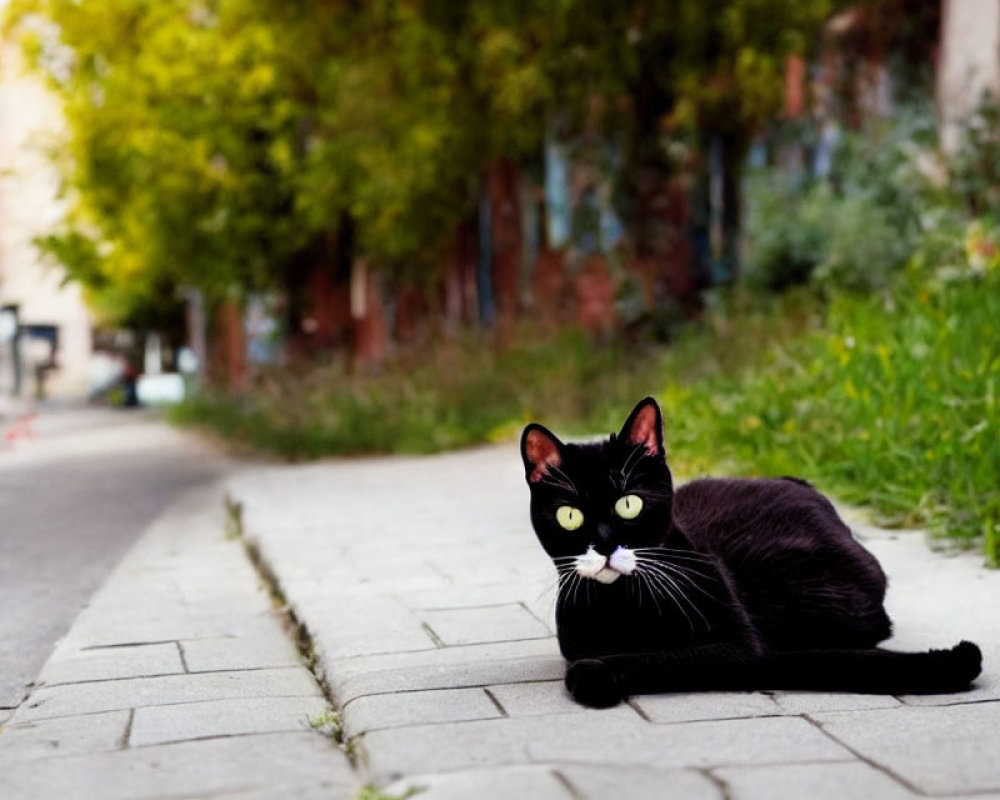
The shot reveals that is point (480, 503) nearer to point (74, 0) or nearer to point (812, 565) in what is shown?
point (812, 565)

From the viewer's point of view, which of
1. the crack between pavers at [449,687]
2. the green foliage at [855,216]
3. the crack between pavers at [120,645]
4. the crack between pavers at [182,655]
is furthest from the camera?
the green foliage at [855,216]

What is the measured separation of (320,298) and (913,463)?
15.8 meters

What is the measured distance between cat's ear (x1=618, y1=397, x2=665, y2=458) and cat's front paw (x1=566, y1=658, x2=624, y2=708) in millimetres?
491

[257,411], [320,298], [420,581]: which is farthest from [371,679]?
[320,298]

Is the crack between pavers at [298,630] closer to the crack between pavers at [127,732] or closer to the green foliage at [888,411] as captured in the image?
the crack between pavers at [127,732]

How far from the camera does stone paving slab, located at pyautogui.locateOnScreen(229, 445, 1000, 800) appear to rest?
2582 millimetres

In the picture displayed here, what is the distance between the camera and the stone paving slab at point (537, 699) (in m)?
2.58

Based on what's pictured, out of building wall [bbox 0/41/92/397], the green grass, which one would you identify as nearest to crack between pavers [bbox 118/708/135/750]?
the green grass

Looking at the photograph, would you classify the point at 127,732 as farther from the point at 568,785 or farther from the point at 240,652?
the point at 568,785

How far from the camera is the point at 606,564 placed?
10.1 ft

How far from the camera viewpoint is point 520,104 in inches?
547

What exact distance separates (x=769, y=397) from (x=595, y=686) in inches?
181

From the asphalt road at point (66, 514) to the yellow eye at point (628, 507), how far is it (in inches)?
68.6

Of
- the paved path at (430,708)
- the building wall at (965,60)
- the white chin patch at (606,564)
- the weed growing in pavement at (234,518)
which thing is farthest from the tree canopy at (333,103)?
the white chin patch at (606,564)
